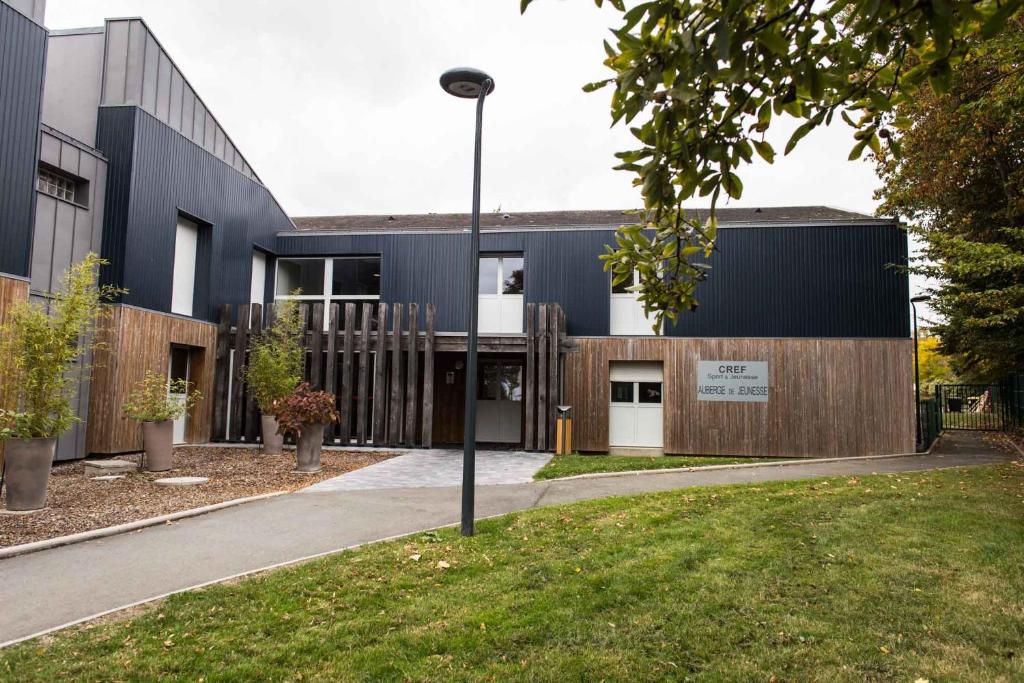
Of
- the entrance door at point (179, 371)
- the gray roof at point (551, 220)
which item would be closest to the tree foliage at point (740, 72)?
the gray roof at point (551, 220)

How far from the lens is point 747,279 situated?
15.6 meters

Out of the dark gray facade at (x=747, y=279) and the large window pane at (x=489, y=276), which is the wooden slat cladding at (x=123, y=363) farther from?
the large window pane at (x=489, y=276)

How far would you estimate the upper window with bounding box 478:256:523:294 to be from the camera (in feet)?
55.1

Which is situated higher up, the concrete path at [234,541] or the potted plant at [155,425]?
the potted plant at [155,425]

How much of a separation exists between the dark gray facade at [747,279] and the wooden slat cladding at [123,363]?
5660 millimetres

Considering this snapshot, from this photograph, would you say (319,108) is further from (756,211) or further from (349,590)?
(349,590)

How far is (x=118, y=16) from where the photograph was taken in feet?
44.1

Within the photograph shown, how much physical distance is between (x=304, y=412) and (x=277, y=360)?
3.35 meters

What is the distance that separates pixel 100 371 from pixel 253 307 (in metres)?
3.88

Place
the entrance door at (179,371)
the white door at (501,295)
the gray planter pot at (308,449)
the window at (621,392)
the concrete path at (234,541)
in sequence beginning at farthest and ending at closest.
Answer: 1. the white door at (501,295)
2. the window at (621,392)
3. the entrance door at (179,371)
4. the gray planter pot at (308,449)
5. the concrete path at (234,541)

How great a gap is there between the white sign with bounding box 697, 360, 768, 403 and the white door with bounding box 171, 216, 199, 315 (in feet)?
40.7

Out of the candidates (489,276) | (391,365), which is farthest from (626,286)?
(489,276)

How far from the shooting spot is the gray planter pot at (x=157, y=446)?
10.6 meters

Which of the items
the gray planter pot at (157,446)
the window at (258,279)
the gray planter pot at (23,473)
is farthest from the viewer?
the window at (258,279)
